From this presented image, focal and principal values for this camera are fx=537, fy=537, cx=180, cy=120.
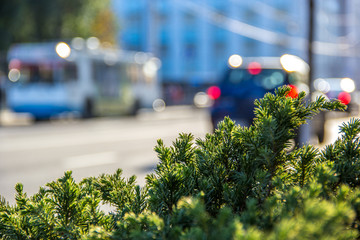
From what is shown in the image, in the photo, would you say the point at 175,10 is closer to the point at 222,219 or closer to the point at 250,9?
the point at 250,9

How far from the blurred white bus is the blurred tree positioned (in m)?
3.70

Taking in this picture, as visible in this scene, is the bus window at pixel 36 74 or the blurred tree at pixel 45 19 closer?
the bus window at pixel 36 74

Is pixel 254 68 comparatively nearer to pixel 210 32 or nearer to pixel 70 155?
pixel 70 155

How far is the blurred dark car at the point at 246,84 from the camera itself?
995 centimetres

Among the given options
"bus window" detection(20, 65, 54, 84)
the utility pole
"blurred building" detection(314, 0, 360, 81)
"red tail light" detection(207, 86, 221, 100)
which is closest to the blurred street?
"red tail light" detection(207, 86, 221, 100)

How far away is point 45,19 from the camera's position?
96.5 ft

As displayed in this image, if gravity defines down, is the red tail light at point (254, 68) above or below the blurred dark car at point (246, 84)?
above

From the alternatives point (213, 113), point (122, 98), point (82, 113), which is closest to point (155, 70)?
point (122, 98)

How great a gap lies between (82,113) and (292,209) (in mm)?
20688

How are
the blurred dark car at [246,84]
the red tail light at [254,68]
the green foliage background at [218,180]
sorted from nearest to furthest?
the green foliage background at [218,180]
the blurred dark car at [246,84]
the red tail light at [254,68]

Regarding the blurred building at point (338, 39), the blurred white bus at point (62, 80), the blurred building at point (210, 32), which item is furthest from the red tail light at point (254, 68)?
the blurred building at point (338, 39)

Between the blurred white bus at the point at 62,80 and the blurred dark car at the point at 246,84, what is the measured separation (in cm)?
1134

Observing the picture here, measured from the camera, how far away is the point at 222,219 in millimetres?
914

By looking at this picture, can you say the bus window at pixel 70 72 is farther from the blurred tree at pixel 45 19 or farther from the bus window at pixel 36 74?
the blurred tree at pixel 45 19
